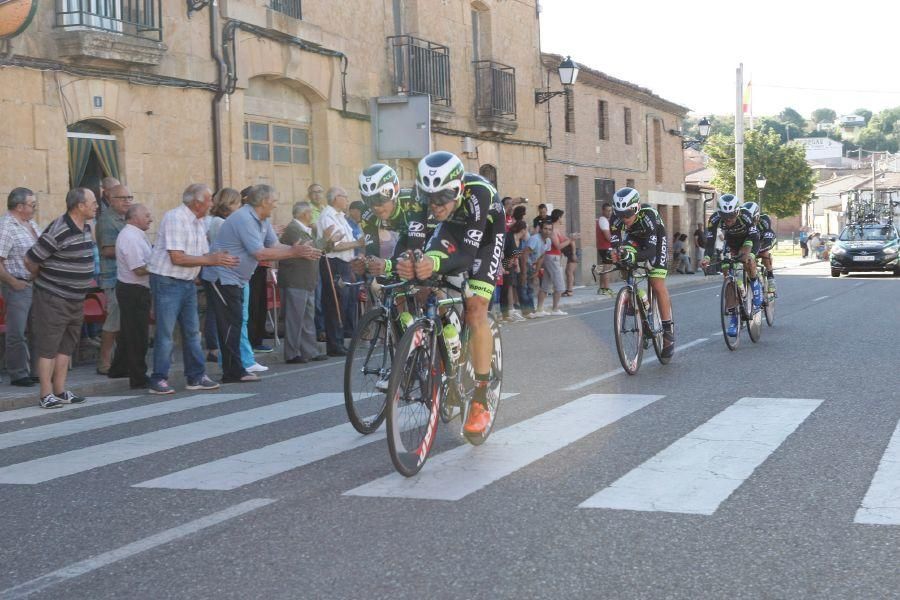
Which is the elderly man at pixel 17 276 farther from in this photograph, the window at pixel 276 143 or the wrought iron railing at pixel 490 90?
the wrought iron railing at pixel 490 90

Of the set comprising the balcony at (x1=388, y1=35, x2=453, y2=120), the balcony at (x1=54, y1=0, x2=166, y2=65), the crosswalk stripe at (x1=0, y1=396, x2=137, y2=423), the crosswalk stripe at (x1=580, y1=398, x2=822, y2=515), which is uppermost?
the balcony at (x1=388, y1=35, x2=453, y2=120)

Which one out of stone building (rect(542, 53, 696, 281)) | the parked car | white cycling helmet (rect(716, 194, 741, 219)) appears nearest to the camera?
white cycling helmet (rect(716, 194, 741, 219))

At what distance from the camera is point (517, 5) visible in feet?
93.3

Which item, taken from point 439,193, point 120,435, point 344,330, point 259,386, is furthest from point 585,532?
point 344,330

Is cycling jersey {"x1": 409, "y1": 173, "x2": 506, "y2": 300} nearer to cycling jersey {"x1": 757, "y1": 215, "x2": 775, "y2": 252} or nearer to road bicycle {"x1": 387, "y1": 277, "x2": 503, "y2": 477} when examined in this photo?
road bicycle {"x1": 387, "y1": 277, "x2": 503, "y2": 477}

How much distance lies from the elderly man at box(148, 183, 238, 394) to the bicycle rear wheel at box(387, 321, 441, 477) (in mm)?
4151

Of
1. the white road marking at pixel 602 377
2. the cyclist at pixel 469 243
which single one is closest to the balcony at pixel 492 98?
the white road marking at pixel 602 377

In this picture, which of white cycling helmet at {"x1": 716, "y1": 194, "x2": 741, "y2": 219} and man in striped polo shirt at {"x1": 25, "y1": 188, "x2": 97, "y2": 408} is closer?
man in striped polo shirt at {"x1": 25, "y1": 188, "x2": 97, "y2": 408}

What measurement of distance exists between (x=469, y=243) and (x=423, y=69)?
56.0ft

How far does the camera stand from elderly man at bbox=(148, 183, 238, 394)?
31.5 ft

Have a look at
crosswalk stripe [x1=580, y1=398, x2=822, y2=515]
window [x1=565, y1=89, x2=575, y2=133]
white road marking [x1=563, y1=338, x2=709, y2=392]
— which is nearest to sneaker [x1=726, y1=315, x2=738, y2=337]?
white road marking [x1=563, y1=338, x2=709, y2=392]

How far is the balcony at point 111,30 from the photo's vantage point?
13.5m

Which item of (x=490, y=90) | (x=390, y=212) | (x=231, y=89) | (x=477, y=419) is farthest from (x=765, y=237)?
(x=490, y=90)

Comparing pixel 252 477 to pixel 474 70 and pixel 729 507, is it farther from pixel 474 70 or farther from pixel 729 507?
pixel 474 70
